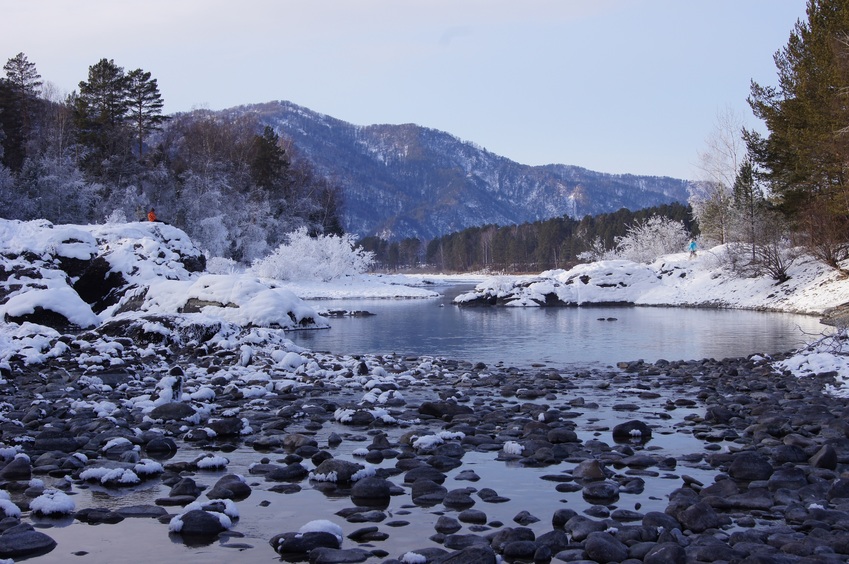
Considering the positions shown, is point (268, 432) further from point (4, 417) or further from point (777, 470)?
point (777, 470)

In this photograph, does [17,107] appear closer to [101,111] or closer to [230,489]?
[101,111]

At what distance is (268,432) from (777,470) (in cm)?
625

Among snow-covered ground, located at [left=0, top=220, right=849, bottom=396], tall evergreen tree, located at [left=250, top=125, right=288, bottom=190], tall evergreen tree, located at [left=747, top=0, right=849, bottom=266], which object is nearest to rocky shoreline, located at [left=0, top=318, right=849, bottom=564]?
snow-covered ground, located at [left=0, top=220, right=849, bottom=396]

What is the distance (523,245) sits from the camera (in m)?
151

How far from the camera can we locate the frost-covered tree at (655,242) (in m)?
75.9

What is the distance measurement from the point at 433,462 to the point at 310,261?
5343 centimetres

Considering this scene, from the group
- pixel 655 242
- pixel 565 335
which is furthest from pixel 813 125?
pixel 655 242

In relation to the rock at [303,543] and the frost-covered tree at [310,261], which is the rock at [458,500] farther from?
the frost-covered tree at [310,261]

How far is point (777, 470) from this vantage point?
295 inches

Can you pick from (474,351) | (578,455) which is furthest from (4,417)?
(474,351)

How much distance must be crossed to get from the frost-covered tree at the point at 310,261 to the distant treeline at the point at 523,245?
2079 inches

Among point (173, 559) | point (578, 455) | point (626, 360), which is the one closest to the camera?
point (173, 559)

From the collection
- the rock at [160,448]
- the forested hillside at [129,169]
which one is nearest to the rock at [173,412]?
the rock at [160,448]

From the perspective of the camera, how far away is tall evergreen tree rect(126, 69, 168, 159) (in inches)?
2468
